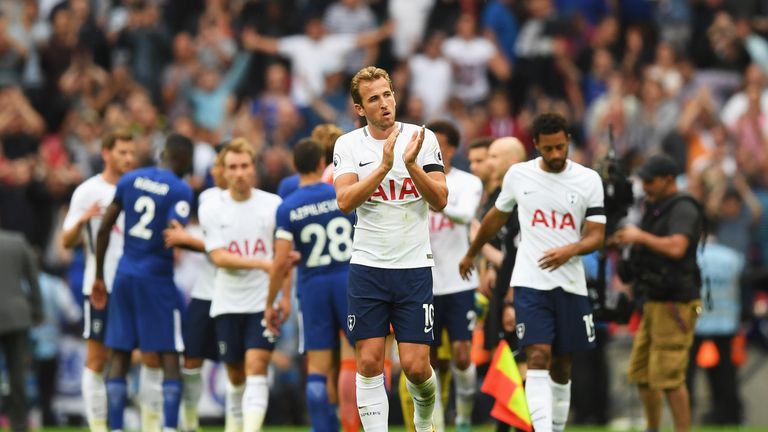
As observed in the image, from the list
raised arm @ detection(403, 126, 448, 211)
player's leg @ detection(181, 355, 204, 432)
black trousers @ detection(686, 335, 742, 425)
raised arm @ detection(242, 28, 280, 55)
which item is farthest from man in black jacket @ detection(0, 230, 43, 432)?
black trousers @ detection(686, 335, 742, 425)

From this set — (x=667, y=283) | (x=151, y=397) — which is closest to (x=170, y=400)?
(x=151, y=397)

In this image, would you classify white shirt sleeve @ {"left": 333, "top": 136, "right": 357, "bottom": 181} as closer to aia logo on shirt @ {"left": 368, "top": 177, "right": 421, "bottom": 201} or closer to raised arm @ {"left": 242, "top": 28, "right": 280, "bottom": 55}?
aia logo on shirt @ {"left": 368, "top": 177, "right": 421, "bottom": 201}

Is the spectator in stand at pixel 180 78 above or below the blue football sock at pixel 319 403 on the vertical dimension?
above

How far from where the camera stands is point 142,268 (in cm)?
1379

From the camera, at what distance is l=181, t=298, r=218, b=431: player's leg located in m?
14.3

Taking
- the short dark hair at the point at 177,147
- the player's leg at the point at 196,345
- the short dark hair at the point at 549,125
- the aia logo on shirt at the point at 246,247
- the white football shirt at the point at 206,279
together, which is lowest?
the player's leg at the point at 196,345

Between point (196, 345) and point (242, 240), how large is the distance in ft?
4.44

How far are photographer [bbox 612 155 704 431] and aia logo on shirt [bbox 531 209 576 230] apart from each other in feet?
6.65

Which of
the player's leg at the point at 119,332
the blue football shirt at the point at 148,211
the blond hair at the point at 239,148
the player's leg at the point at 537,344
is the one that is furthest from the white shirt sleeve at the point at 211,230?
the player's leg at the point at 537,344

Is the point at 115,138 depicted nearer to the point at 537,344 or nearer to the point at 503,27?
the point at 537,344

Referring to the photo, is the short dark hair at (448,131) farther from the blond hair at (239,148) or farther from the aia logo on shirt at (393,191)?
the aia logo on shirt at (393,191)

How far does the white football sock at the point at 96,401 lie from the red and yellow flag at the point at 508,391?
3.89m

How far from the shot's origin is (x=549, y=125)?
1198 centimetres

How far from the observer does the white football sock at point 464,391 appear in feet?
45.3
